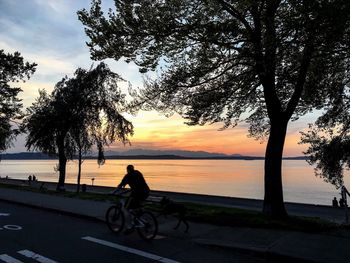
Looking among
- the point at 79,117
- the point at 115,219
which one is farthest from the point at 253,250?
the point at 79,117

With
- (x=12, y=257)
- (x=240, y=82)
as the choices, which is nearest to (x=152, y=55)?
(x=240, y=82)

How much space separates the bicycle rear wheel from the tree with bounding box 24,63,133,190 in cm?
2037

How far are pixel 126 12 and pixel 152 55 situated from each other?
A: 142 cm

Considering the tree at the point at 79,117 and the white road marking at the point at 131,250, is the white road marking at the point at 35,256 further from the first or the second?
the tree at the point at 79,117

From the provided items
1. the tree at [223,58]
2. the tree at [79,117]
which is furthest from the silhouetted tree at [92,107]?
the tree at [223,58]

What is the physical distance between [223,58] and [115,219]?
5525 mm

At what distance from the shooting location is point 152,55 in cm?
1355

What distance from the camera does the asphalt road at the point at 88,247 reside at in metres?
8.58

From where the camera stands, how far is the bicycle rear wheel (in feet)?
36.7

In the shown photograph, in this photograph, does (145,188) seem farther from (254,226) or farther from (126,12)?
(126,12)

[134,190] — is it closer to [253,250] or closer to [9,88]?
[253,250]

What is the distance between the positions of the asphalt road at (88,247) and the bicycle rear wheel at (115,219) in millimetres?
179

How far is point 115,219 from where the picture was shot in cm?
1145

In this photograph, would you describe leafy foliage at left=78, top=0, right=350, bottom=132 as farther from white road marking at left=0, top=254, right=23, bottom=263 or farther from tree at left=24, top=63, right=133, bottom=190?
tree at left=24, top=63, right=133, bottom=190
